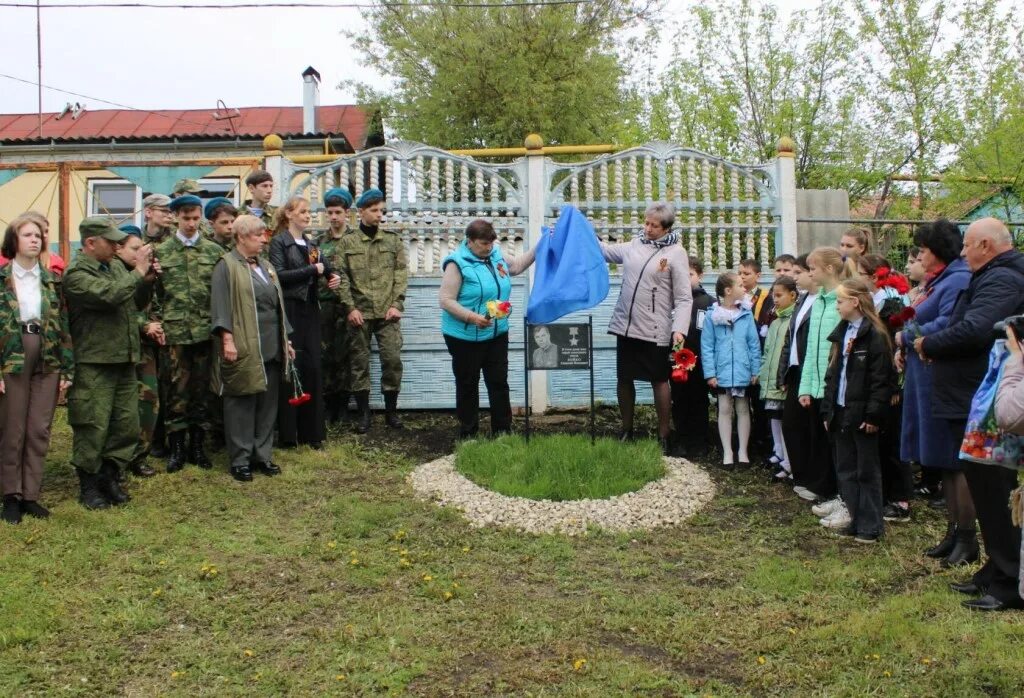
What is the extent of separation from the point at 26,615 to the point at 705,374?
4.98 meters

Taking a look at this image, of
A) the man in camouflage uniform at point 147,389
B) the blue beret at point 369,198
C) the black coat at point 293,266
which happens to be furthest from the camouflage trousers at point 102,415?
the blue beret at point 369,198

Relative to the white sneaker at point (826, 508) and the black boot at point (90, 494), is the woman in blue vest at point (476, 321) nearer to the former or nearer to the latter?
the white sneaker at point (826, 508)

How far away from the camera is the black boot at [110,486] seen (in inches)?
247

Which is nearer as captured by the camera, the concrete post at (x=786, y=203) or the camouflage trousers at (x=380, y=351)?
the camouflage trousers at (x=380, y=351)

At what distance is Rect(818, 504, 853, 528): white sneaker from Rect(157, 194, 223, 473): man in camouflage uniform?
14.8 feet

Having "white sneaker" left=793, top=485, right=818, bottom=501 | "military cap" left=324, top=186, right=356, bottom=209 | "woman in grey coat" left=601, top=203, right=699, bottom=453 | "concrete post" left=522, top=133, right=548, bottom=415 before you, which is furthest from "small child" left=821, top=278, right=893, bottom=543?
"military cap" left=324, top=186, right=356, bottom=209

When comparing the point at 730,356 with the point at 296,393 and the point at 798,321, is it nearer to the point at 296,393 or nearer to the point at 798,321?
the point at 798,321

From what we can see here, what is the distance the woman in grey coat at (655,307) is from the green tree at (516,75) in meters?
11.9

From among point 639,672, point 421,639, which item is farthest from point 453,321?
point 639,672

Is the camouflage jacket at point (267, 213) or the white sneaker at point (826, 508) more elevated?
the camouflage jacket at point (267, 213)

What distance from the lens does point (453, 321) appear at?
7.68m

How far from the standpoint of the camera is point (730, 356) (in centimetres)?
728

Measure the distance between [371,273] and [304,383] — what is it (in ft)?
4.06

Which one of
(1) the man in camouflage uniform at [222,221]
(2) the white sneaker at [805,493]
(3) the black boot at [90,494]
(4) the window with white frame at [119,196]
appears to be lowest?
(2) the white sneaker at [805,493]
